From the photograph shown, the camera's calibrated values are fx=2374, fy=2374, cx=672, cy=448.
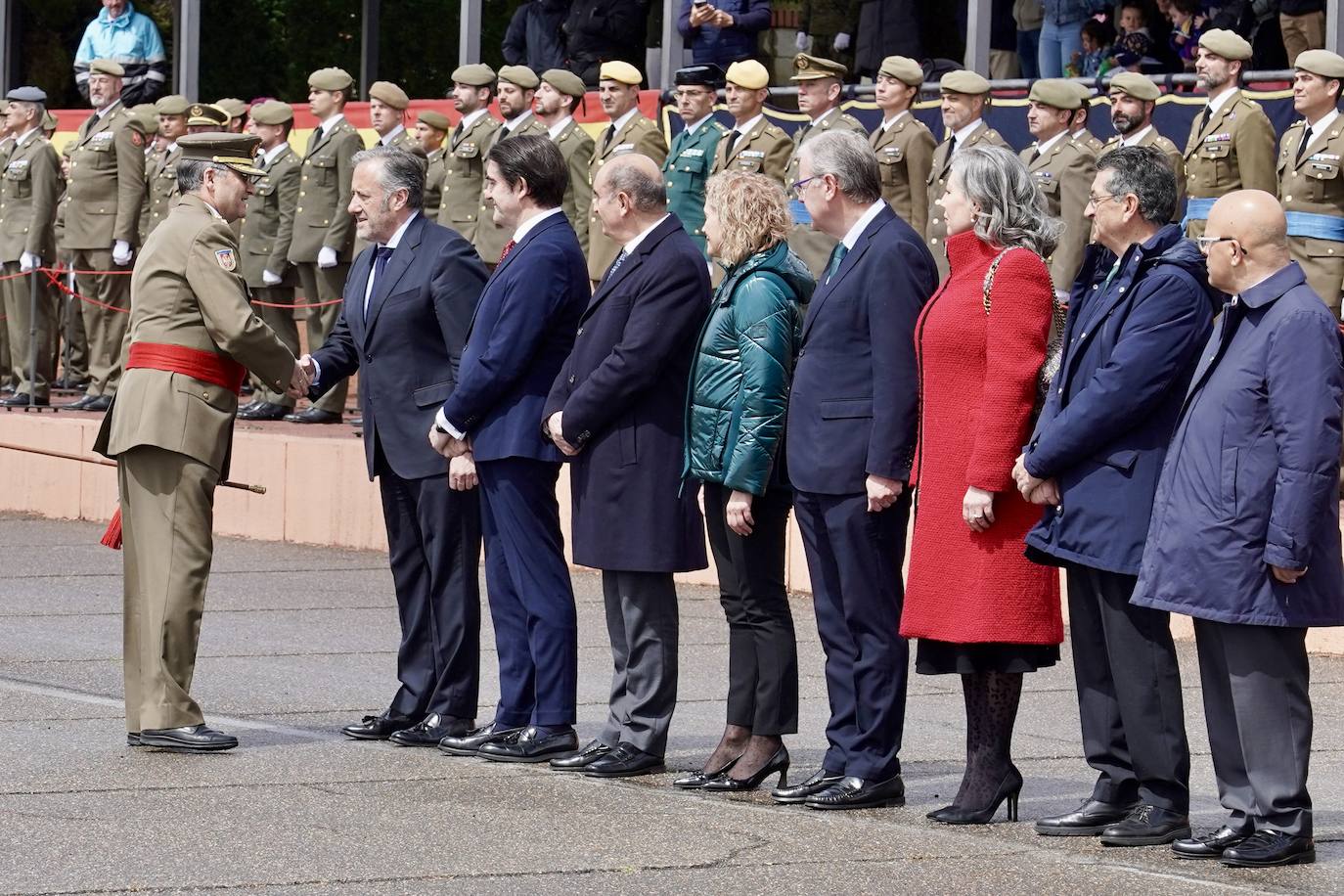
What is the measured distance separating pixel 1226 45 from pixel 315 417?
6074mm

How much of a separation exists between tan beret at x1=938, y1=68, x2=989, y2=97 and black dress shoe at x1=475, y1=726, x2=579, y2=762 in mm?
6093

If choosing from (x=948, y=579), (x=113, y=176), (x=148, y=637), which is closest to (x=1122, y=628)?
(x=948, y=579)

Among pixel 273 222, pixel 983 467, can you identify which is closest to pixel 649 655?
Answer: pixel 983 467

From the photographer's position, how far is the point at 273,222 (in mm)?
15672

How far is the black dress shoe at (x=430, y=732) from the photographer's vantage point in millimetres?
7617

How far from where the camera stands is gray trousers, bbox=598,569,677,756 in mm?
7145

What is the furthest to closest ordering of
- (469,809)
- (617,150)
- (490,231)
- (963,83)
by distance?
(490,231) → (617,150) → (963,83) → (469,809)

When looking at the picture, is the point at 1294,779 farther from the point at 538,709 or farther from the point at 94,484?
the point at 94,484

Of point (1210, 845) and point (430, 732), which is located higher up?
point (1210, 845)

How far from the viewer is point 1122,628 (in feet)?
20.1

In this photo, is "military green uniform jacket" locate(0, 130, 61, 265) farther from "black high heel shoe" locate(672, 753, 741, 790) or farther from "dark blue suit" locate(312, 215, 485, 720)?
"black high heel shoe" locate(672, 753, 741, 790)

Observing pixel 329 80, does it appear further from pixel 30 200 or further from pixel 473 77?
pixel 30 200

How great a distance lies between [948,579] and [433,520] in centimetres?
198

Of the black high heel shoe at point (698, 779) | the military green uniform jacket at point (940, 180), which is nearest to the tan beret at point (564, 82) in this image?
the military green uniform jacket at point (940, 180)
